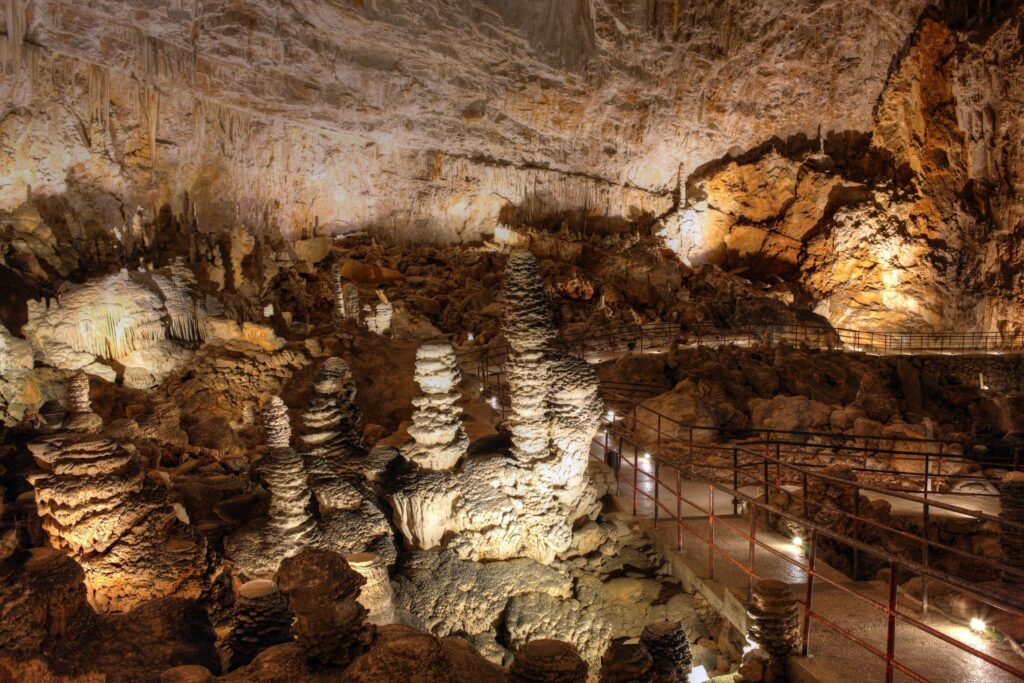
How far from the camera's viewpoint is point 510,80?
70.4ft

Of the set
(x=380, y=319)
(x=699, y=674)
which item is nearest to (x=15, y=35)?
(x=380, y=319)

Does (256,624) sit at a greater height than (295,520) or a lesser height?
lesser

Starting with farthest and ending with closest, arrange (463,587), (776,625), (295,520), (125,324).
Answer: (125,324)
(463,587)
(295,520)
(776,625)

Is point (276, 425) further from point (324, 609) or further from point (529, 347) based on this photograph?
point (324, 609)

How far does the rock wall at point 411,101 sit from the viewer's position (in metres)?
16.5

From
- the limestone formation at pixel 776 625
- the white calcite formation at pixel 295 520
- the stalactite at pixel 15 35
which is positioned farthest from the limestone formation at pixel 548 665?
the stalactite at pixel 15 35

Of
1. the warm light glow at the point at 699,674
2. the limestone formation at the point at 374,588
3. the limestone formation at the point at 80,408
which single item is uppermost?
the limestone formation at the point at 80,408

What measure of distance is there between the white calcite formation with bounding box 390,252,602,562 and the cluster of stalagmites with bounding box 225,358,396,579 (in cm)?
65

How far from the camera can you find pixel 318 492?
6.93 meters

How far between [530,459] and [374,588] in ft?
7.91

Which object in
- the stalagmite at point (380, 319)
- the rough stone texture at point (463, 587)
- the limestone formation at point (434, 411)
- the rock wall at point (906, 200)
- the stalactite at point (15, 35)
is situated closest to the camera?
the rough stone texture at point (463, 587)

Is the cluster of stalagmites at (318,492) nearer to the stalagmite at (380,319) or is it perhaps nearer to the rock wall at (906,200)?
the stalagmite at (380,319)

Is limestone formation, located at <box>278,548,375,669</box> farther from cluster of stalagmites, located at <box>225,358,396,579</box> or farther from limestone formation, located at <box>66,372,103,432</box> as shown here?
limestone formation, located at <box>66,372,103,432</box>

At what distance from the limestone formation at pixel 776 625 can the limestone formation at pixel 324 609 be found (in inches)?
107
